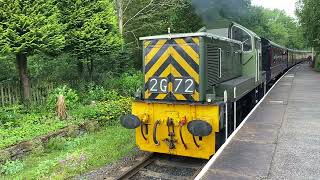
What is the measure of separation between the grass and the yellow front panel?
3.42ft

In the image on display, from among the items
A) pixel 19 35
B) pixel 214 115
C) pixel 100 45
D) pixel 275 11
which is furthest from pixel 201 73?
Result: pixel 275 11

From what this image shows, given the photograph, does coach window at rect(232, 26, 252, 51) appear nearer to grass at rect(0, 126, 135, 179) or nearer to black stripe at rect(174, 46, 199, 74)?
black stripe at rect(174, 46, 199, 74)

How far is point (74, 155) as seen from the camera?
314 inches

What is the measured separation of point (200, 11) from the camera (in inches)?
620

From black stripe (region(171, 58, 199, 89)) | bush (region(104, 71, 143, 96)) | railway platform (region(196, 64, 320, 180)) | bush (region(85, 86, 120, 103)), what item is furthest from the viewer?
bush (region(104, 71, 143, 96))

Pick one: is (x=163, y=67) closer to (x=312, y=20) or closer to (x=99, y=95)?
(x=99, y=95)

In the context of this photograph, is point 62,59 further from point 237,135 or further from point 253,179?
point 253,179

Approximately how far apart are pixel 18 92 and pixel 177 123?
6.61 meters

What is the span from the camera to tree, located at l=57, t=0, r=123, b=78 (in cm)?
1295

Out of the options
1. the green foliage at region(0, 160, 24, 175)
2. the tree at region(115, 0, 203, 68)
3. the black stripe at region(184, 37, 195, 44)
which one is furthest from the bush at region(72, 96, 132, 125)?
the tree at region(115, 0, 203, 68)

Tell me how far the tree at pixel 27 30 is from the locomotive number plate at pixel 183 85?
5065 millimetres

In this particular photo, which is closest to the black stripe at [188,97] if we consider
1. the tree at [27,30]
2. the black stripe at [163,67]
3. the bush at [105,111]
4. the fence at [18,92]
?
the black stripe at [163,67]

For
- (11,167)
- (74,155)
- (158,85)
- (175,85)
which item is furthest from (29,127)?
(175,85)

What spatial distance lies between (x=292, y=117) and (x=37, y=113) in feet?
25.0
